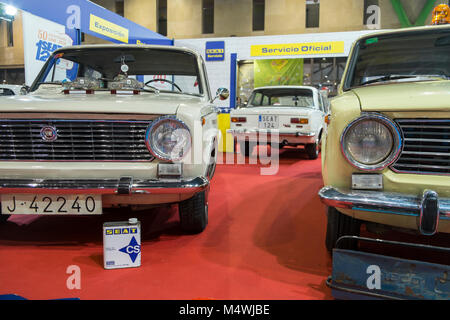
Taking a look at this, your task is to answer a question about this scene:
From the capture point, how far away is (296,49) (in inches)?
415

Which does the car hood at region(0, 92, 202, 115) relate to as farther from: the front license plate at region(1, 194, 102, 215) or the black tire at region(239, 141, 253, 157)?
the black tire at region(239, 141, 253, 157)

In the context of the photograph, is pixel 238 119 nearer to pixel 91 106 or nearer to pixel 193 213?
pixel 193 213

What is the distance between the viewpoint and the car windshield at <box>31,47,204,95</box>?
3057 millimetres

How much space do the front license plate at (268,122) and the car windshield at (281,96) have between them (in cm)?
67

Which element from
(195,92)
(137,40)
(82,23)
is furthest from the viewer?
(137,40)

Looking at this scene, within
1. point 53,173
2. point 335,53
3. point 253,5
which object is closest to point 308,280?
point 53,173

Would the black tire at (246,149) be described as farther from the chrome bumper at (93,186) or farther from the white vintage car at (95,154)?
the chrome bumper at (93,186)

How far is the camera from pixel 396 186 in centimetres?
171

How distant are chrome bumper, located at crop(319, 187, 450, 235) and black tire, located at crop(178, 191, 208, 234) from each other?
1.00 meters

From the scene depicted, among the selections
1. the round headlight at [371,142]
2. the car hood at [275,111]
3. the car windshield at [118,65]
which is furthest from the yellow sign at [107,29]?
the round headlight at [371,142]

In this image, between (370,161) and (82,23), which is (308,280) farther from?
(82,23)

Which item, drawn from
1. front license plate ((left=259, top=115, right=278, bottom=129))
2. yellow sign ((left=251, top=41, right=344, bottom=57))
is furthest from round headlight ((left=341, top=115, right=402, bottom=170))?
yellow sign ((left=251, top=41, right=344, bottom=57))

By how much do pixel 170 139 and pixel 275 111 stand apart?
4.11 m

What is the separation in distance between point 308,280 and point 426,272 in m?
0.62
